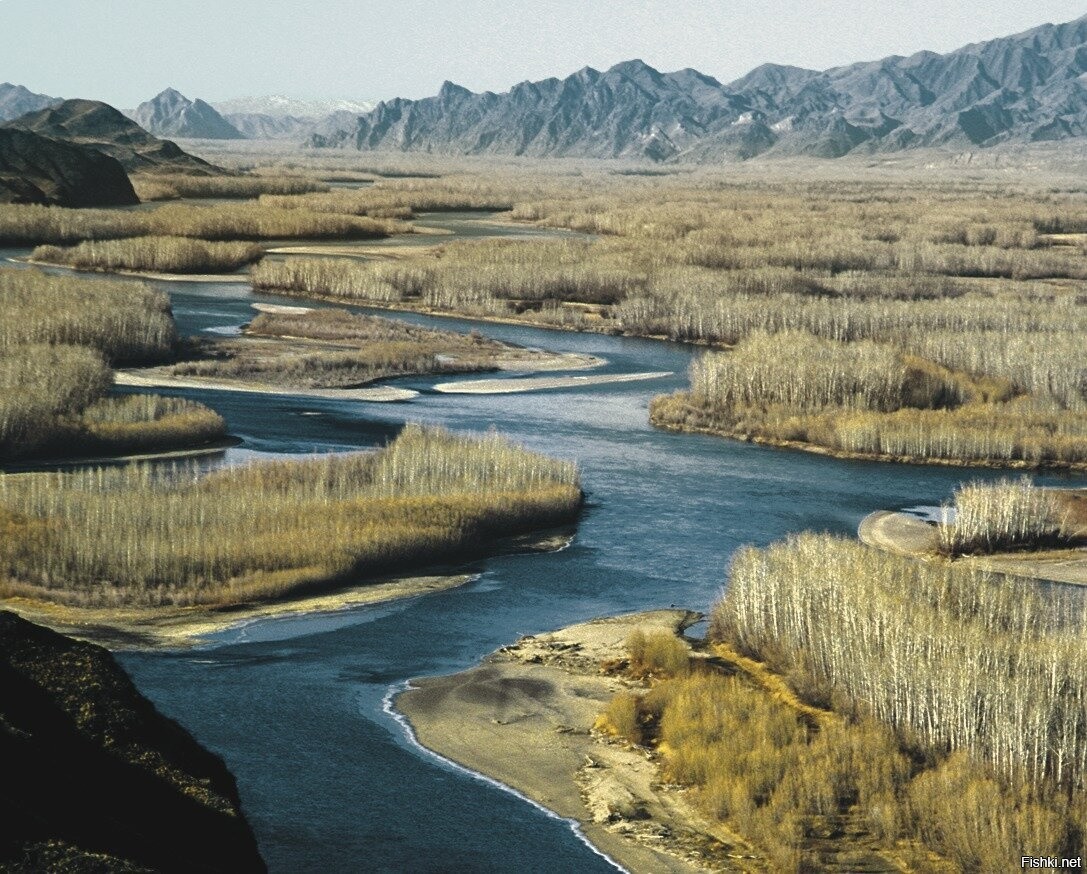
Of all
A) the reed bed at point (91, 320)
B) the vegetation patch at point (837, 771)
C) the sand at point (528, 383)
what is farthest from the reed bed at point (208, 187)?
the vegetation patch at point (837, 771)

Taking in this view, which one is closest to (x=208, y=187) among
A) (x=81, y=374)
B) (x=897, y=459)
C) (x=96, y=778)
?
(x=81, y=374)

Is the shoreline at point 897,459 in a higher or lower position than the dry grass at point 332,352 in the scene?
lower

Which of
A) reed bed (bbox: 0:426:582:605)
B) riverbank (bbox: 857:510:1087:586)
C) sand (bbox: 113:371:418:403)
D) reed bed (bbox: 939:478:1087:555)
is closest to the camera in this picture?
reed bed (bbox: 0:426:582:605)

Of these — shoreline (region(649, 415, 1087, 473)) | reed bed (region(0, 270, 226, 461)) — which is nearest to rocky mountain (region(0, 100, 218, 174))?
reed bed (region(0, 270, 226, 461))

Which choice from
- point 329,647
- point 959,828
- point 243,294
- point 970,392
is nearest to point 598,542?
point 329,647

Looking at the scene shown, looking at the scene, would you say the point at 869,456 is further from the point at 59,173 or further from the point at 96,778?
the point at 59,173

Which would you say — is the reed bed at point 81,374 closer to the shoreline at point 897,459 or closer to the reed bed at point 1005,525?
the shoreline at point 897,459

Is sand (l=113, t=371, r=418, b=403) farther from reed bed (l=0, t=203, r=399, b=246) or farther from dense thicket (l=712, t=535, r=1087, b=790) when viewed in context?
reed bed (l=0, t=203, r=399, b=246)
